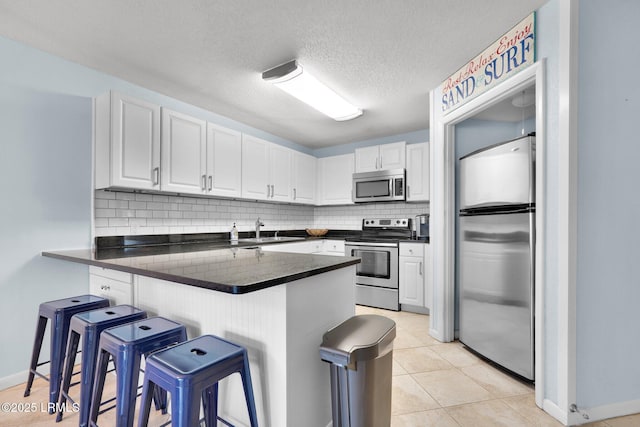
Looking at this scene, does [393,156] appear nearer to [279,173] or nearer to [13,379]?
[279,173]

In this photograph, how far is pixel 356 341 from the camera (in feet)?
4.07

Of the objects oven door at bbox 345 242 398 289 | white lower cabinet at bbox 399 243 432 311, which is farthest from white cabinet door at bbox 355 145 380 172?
white lower cabinet at bbox 399 243 432 311

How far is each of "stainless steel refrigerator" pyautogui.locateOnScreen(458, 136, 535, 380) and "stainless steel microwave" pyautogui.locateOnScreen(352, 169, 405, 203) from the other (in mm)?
1315

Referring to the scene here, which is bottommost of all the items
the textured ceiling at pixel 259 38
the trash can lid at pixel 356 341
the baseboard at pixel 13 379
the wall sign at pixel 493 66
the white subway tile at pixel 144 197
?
the baseboard at pixel 13 379

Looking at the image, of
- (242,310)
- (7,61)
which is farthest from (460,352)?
(7,61)

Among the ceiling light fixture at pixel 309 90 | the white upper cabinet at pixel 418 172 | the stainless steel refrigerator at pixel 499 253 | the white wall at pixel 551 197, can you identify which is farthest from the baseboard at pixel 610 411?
the ceiling light fixture at pixel 309 90

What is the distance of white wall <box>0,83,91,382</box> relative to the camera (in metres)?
2.02

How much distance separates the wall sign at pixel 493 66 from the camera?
1.86 meters

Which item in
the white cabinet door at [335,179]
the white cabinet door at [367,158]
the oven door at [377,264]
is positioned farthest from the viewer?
the white cabinet door at [335,179]

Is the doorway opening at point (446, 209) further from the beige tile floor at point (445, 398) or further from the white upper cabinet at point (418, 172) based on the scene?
the white upper cabinet at point (418, 172)

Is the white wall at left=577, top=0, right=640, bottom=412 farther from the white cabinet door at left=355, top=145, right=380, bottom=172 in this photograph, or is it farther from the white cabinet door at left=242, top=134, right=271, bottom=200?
the white cabinet door at left=242, top=134, right=271, bottom=200

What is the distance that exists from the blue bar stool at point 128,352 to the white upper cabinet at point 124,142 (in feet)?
4.54

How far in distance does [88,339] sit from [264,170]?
261cm

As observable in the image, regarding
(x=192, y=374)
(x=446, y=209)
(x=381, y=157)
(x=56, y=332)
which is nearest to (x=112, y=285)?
(x=56, y=332)
